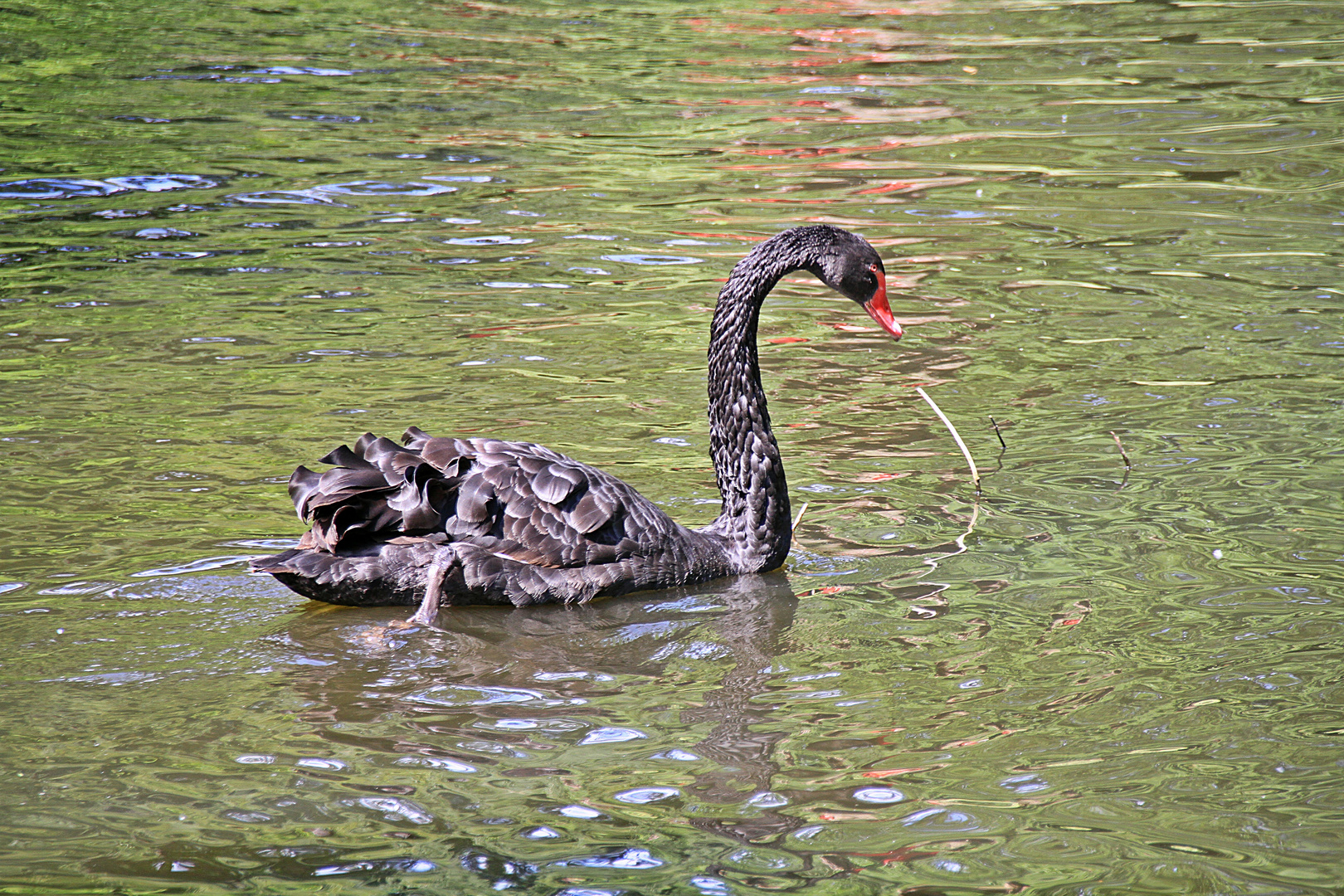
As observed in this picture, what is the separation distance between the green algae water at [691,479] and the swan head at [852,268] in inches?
37.9

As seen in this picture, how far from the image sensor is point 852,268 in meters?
6.32

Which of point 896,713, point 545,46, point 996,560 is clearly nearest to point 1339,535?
point 996,560

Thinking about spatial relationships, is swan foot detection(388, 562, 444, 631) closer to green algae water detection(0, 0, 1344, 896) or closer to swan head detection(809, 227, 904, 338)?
green algae water detection(0, 0, 1344, 896)

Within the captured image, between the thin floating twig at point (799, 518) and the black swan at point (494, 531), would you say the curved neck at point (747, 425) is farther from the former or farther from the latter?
the thin floating twig at point (799, 518)

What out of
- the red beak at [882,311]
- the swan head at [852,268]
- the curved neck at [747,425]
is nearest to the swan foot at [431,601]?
the curved neck at [747,425]

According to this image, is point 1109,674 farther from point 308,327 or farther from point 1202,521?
point 308,327

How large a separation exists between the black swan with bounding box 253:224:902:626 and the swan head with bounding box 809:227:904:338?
2.72 ft

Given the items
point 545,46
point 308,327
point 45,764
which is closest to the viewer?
point 45,764

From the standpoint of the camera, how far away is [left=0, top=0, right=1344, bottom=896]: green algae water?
162 inches

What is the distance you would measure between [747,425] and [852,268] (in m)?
0.83

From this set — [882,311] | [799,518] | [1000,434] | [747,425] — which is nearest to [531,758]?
[747,425]

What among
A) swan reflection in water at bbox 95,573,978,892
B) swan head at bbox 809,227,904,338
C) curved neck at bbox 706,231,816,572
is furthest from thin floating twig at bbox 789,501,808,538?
swan head at bbox 809,227,904,338

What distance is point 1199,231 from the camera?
11070 millimetres

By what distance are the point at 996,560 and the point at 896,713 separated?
57.9 inches
